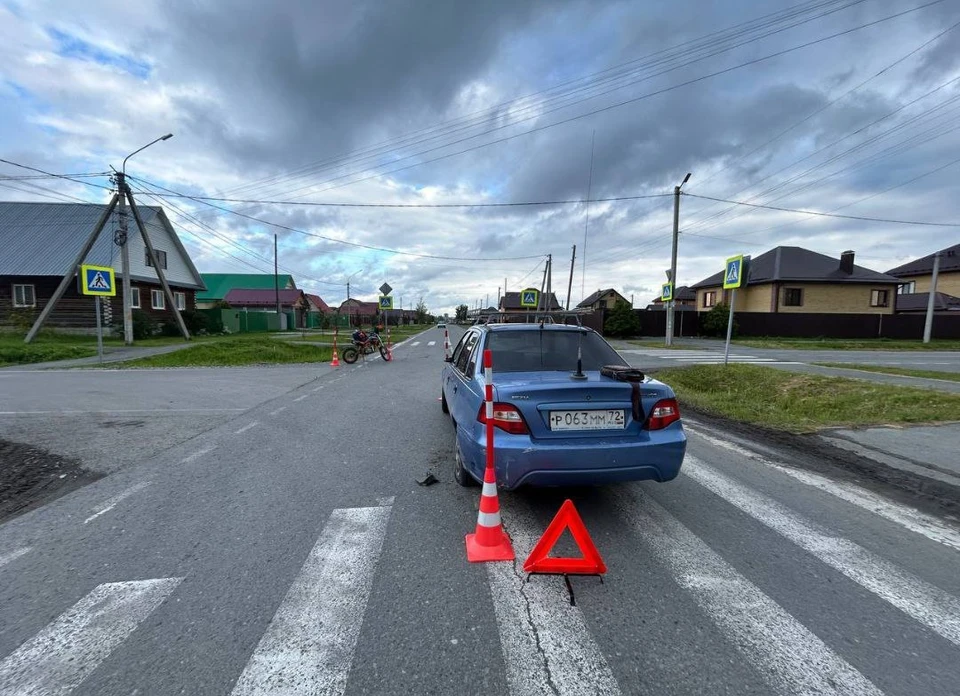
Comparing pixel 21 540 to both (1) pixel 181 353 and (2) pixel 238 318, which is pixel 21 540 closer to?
(1) pixel 181 353

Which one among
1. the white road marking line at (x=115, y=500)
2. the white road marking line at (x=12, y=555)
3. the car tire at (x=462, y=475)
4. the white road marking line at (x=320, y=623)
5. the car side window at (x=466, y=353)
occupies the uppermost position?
the car side window at (x=466, y=353)

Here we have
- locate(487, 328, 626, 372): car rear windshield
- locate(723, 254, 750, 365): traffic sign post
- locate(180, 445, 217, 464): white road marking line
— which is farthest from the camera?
locate(723, 254, 750, 365): traffic sign post

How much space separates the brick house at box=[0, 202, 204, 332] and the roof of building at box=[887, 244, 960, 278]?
215 feet

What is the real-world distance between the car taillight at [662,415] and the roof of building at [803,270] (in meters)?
38.1

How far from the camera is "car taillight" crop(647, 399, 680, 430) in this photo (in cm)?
363

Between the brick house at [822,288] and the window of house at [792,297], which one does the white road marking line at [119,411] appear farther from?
the window of house at [792,297]

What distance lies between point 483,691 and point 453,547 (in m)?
1.23

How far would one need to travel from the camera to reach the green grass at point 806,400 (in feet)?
23.1

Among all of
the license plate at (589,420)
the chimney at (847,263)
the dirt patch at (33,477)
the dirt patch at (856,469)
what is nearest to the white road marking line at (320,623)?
the license plate at (589,420)

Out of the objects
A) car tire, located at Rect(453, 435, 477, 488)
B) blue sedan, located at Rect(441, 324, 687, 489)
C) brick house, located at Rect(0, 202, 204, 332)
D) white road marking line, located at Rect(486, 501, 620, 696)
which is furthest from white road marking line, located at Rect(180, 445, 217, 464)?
brick house, located at Rect(0, 202, 204, 332)

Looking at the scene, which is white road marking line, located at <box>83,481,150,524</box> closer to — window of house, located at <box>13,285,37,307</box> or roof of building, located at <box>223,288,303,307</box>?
window of house, located at <box>13,285,37,307</box>

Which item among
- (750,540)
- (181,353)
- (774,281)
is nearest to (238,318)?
(181,353)

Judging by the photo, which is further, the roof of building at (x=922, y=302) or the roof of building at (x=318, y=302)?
the roof of building at (x=318, y=302)

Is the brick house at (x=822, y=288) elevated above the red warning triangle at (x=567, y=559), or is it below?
above
